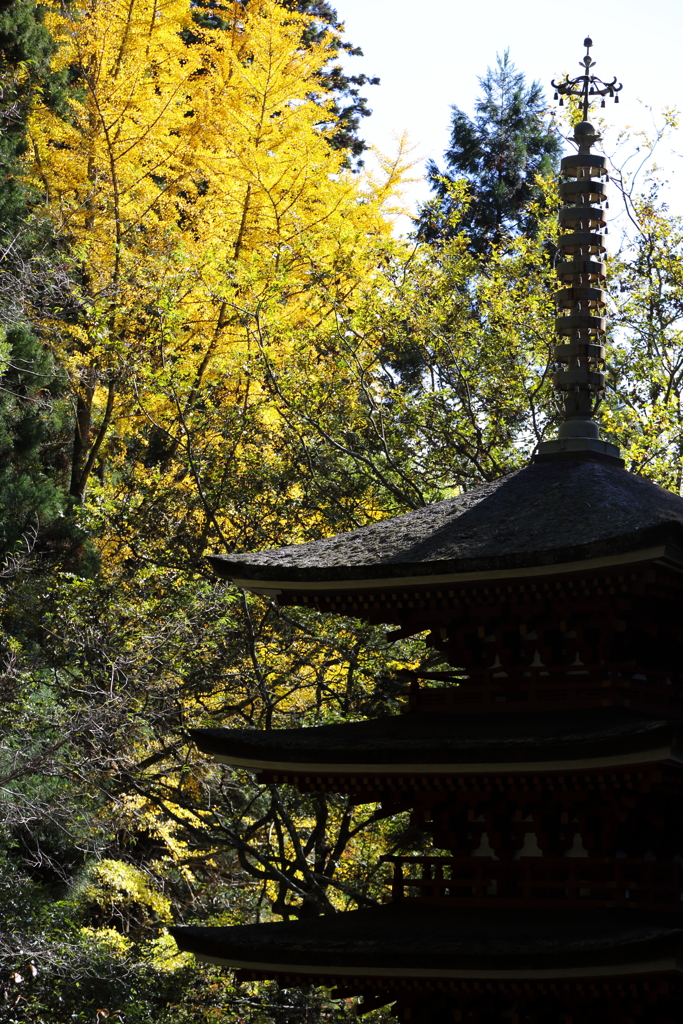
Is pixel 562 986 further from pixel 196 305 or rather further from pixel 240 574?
pixel 196 305

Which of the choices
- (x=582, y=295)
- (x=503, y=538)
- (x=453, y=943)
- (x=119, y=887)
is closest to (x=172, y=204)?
(x=119, y=887)

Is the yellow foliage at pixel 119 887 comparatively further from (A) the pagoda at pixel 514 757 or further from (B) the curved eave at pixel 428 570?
(B) the curved eave at pixel 428 570

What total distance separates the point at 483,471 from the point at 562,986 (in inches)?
414

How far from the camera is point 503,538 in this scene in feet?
26.3

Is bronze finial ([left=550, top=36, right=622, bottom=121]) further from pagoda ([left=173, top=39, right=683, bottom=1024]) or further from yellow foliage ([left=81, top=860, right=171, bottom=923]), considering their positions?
yellow foliage ([left=81, top=860, right=171, bottom=923])

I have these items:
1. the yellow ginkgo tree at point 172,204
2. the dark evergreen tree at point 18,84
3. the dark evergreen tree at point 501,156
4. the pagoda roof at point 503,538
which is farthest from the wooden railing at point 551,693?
the dark evergreen tree at point 501,156

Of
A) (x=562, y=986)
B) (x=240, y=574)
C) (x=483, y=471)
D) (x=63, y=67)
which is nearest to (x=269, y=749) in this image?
(x=240, y=574)

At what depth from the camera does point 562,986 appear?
707cm

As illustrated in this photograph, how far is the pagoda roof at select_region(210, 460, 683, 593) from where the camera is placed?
7359 millimetres

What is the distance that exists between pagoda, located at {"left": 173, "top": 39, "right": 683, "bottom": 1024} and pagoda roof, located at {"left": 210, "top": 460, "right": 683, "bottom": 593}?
0.02 meters

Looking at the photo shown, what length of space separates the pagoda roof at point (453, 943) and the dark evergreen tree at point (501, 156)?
21.2 m

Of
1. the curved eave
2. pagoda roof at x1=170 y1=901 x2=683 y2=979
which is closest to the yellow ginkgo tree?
the curved eave

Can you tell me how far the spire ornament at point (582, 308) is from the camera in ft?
30.7

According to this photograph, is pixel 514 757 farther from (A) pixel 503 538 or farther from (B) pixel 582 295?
(B) pixel 582 295
